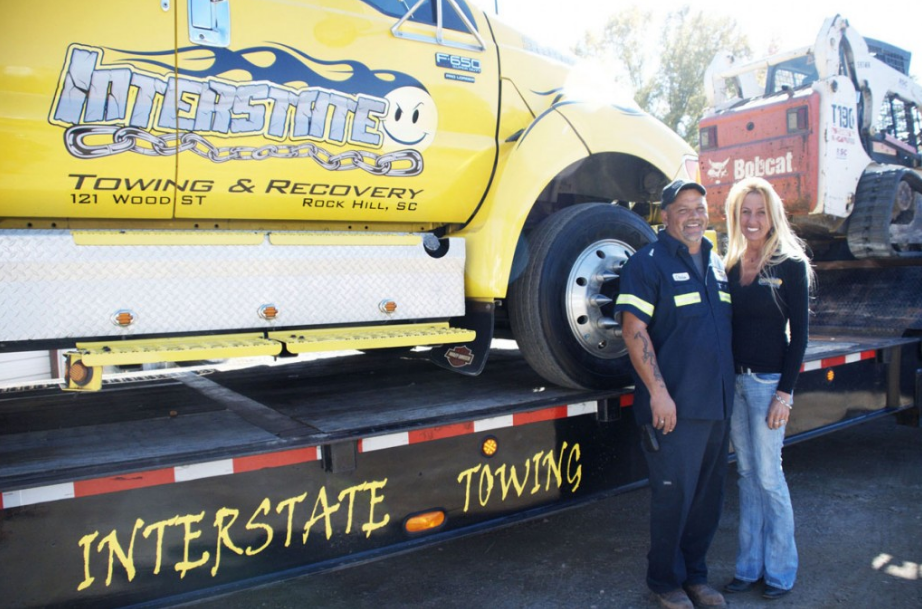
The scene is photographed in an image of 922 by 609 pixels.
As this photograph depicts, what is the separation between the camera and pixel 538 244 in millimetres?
3658

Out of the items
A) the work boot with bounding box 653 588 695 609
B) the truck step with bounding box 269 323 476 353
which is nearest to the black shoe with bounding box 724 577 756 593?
the work boot with bounding box 653 588 695 609

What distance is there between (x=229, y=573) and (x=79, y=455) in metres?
0.64

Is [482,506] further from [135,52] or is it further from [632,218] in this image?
[135,52]

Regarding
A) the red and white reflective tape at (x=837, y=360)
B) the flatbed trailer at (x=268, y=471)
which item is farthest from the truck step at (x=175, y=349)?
the red and white reflective tape at (x=837, y=360)

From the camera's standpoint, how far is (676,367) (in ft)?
9.91

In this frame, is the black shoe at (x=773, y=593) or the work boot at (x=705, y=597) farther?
the black shoe at (x=773, y=593)

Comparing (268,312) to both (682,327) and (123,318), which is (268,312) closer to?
(123,318)

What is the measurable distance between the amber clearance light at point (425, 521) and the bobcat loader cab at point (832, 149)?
4736 millimetres

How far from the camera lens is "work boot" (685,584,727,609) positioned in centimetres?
311

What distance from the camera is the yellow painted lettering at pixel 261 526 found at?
2.50 m

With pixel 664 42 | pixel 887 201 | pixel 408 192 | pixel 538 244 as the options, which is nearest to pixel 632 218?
pixel 538 244

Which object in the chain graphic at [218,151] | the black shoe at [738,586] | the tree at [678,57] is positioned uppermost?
the tree at [678,57]

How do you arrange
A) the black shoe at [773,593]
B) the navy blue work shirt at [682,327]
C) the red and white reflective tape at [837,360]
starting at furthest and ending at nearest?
the red and white reflective tape at [837,360], the black shoe at [773,593], the navy blue work shirt at [682,327]

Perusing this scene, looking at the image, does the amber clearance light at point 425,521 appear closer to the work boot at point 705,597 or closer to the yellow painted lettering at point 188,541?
the yellow painted lettering at point 188,541
